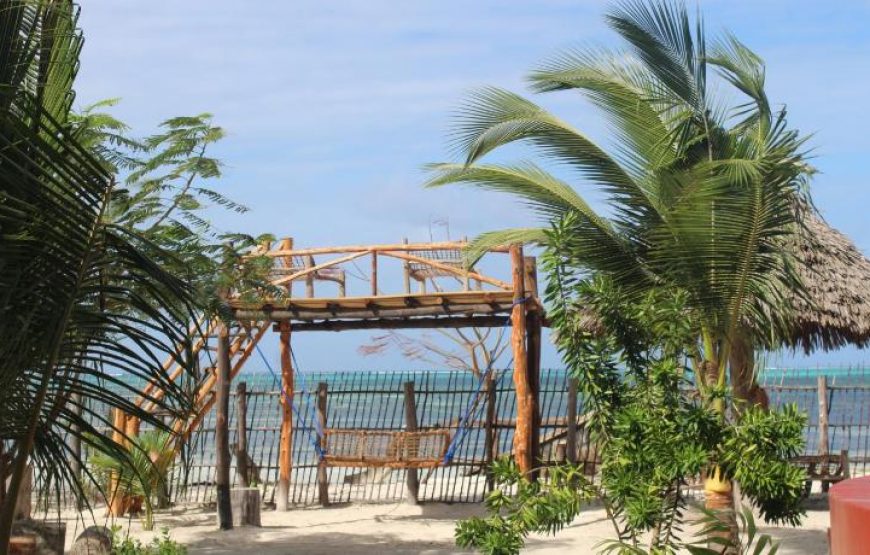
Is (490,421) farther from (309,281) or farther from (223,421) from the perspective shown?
(223,421)

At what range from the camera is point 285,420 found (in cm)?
1288

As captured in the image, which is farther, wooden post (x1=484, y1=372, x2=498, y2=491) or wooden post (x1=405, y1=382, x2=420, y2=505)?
wooden post (x1=484, y1=372, x2=498, y2=491)

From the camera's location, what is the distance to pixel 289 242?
12.6 metres

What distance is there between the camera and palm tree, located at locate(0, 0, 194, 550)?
3277mm

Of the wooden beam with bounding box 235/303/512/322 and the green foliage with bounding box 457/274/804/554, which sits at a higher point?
the wooden beam with bounding box 235/303/512/322

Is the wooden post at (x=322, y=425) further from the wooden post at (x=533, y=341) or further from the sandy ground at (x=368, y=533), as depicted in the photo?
the wooden post at (x=533, y=341)

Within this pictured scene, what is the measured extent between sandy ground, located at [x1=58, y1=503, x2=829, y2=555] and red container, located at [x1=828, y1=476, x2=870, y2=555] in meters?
7.07

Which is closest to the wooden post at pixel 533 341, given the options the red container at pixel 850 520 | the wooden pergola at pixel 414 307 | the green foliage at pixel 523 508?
the wooden pergola at pixel 414 307

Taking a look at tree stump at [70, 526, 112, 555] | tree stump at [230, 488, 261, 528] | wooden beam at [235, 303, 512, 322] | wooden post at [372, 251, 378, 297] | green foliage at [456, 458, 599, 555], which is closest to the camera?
green foliage at [456, 458, 599, 555]

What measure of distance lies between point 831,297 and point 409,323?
4274mm

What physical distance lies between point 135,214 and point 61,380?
516 cm

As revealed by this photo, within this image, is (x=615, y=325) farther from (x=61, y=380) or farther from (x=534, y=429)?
(x=534, y=429)

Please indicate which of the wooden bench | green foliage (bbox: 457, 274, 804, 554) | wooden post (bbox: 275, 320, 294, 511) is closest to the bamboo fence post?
wooden post (bbox: 275, 320, 294, 511)

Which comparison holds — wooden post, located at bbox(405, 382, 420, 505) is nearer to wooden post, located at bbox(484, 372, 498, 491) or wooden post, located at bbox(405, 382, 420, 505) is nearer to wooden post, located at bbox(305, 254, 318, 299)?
wooden post, located at bbox(484, 372, 498, 491)
